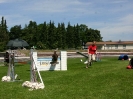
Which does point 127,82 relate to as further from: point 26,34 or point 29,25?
point 29,25

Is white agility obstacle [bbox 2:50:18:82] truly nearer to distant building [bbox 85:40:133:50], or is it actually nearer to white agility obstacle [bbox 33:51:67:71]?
white agility obstacle [bbox 33:51:67:71]

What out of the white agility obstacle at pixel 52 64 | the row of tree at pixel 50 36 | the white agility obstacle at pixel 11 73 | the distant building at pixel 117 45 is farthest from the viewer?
the distant building at pixel 117 45

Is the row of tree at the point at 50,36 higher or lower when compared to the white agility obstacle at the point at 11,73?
higher

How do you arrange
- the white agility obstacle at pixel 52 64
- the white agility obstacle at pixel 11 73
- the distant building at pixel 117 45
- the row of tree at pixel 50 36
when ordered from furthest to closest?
1. the distant building at pixel 117 45
2. the row of tree at pixel 50 36
3. the white agility obstacle at pixel 52 64
4. the white agility obstacle at pixel 11 73

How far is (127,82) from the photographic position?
440 inches

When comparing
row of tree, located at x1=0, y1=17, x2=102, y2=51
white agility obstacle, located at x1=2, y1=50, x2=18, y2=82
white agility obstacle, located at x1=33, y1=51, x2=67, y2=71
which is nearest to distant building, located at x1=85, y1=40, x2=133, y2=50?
row of tree, located at x1=0, y1=17, x2=102, y2=51

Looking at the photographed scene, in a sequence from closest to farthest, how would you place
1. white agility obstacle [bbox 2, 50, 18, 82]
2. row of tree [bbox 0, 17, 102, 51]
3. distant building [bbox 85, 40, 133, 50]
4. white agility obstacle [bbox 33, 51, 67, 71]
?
white agility obstacle [bbox 2, 50, 18, 82] → white agility obstacle [bbox 33, 51, 67, 71] → row of tree [bbox 0, 17, 102, 51] → distant building [bbox 85, 40, 133, 50]

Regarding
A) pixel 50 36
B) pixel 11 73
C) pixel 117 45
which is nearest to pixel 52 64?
pixel 11 73

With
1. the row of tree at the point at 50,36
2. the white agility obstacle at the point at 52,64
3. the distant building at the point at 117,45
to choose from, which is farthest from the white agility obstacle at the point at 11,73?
the distant building at the point at 117,45

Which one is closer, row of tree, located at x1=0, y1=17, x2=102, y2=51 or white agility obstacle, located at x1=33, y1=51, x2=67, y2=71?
white agility obstacle, located at x1=33, y1=51, x2=67, y2=71

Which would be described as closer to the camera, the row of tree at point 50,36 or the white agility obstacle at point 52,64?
the white agility obstacle at point 52,64

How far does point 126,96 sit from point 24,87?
395 cm

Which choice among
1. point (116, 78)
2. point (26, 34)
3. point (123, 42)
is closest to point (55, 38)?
point (26, 34)

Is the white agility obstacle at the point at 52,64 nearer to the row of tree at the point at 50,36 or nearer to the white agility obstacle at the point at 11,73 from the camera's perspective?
the white agility obstacle at the point at 11,73
